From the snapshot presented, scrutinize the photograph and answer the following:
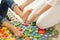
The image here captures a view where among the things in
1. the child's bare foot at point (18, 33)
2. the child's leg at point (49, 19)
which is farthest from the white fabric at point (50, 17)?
the child's bare foot at point (18, 33)

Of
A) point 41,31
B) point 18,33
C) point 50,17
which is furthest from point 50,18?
point 18,33

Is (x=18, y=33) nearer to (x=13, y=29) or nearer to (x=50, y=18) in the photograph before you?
(x=13, y=29)

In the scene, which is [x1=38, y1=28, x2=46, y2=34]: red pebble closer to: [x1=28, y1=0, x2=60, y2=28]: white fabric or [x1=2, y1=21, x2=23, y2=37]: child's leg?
[x1=28, y1=0, x2=60, y2=28]: white fabric

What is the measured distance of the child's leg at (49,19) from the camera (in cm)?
151

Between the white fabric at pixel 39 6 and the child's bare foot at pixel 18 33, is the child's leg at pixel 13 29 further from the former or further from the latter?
the white fabric at pixel 39 6

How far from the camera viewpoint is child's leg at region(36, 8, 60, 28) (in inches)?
59.5

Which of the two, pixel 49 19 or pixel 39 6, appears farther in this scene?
pixel 39 6

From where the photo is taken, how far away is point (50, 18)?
1.53 metres

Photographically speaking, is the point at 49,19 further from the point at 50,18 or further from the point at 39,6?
the point at 39,6

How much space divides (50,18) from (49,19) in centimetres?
1

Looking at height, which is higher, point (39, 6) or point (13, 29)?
point (39, 6)

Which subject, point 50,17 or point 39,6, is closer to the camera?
point 50,17

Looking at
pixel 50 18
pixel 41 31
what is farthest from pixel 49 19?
pixel 41 31

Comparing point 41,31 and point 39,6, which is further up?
point 39,6
